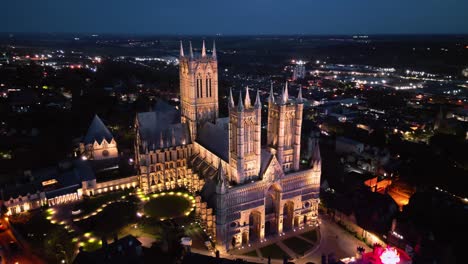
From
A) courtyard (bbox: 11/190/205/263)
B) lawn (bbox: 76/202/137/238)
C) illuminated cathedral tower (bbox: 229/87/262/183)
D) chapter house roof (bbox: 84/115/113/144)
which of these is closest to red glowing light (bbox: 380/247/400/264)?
illuminated cathedral tower (bbox: 229/87/262/183)

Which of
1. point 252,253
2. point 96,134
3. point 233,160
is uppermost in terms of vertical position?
point 233,160

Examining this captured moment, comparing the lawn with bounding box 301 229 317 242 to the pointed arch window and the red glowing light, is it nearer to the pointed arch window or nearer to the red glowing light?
the red glowing light

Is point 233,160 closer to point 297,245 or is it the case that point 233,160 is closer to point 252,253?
point 252,253

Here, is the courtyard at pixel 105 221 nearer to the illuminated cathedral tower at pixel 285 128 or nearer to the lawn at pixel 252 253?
the lawn at pixel 252 253

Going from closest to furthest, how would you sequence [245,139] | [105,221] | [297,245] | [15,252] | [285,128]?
[15,252], [245,139], [297,245], [285,128], [105,221]

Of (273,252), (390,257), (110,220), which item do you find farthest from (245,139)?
(110,220)

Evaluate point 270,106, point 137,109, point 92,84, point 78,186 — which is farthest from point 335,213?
point 92,84

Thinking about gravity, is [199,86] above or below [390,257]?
above
